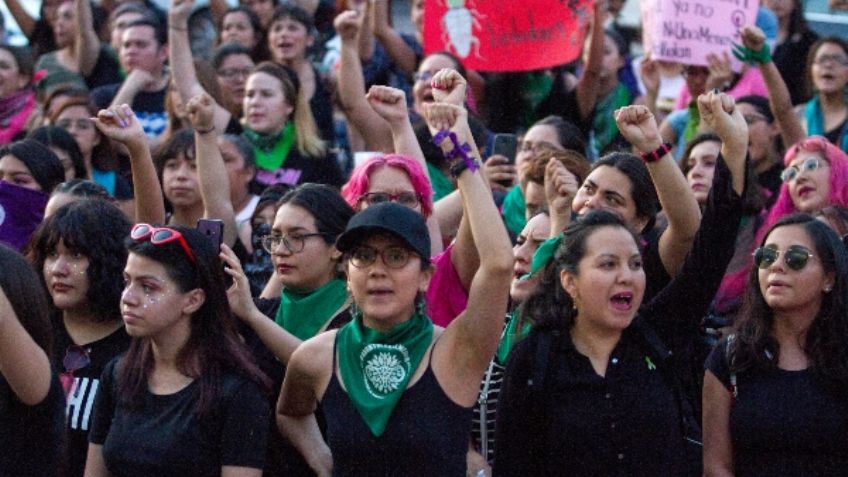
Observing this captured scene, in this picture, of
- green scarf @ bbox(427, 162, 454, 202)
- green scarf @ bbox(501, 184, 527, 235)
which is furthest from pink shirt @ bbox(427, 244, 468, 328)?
green scarf @ bbox(427, 162, 454, 202)

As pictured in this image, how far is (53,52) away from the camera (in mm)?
10203

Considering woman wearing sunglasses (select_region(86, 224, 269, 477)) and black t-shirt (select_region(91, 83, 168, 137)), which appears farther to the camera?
black t-shirt (select_region(91, 83, 168, 137))

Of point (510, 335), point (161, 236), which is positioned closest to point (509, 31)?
point (510, 335)

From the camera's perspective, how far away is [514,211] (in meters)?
6.55

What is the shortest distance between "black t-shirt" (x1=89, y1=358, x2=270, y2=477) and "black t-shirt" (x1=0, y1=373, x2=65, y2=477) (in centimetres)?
21

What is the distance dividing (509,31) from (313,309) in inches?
124

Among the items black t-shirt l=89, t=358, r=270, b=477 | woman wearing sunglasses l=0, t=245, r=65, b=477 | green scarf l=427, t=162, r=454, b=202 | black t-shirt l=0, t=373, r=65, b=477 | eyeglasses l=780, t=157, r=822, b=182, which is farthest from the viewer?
green scarf l=427, t=162, r=454, b=202

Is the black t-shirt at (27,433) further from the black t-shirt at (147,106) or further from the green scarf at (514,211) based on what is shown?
the black t-shirt at (147,106)

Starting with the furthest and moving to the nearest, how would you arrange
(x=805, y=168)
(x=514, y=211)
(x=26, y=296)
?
(x=514, y=211) → (x=805, y=168) → (x=26, y=296)

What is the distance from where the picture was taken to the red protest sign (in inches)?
309

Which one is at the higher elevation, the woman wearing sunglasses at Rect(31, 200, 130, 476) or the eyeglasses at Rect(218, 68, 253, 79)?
the eyeglasses at Rect(218, 68, 253, 79)

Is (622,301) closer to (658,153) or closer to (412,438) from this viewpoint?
(658,153)

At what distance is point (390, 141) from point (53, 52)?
384 cm

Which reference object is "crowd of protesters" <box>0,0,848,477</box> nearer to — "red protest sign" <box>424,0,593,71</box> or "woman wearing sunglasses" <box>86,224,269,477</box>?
"woman wearing sunglasses" <box>86,224,269,477</box>
